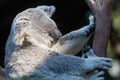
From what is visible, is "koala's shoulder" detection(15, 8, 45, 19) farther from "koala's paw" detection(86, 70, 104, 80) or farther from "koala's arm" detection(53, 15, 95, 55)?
"koala's paw" detection(86, 70, 104, 80)

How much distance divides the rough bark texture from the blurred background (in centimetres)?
252

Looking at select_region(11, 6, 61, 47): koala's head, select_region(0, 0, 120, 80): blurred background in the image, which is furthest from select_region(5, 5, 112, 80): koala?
select_region(0, 0, 120, 80): blurred background

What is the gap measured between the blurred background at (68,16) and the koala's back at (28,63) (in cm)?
246

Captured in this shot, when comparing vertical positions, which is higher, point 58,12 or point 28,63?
point 58,12

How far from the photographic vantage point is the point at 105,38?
301cm

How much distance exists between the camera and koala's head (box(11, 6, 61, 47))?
10.2 ft

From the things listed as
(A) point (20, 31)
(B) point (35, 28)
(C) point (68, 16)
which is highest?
(C) point (68, 16)

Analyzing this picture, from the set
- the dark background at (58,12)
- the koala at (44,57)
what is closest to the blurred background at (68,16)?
the dark background at (58,12)

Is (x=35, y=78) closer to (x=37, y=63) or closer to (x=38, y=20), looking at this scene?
(x=37, y=63)

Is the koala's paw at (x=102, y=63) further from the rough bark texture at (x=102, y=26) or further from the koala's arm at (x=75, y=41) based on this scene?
the koala's arm at (x=75, y=41)

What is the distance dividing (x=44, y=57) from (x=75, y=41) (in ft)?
0.64

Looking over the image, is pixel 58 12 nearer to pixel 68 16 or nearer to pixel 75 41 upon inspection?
pixel 68 16

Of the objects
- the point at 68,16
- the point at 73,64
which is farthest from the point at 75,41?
the point at 68,16

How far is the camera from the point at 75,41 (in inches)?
124
